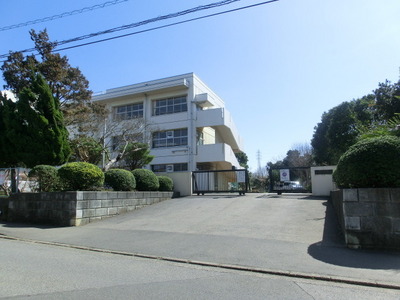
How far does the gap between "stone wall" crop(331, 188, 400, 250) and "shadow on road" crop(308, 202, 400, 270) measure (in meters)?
0.25

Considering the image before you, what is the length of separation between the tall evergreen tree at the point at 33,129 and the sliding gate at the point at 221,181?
25.5ft

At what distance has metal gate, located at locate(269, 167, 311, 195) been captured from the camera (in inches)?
659

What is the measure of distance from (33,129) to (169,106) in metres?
16.8

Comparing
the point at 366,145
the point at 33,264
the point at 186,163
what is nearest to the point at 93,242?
the point at 33,264

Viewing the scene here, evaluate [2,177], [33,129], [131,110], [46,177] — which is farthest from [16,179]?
[131,110]

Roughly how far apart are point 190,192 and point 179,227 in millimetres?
8165

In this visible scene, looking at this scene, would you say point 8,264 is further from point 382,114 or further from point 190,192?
point 382,114

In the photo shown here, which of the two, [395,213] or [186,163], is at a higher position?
[186,163]

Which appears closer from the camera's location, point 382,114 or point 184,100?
point 382,114

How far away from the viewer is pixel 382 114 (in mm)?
14625

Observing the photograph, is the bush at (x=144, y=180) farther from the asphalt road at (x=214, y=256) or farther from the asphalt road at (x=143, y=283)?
the asphalt road at (x=143, y=283)

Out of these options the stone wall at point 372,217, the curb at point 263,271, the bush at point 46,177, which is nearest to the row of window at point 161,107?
the bush at point 46,177

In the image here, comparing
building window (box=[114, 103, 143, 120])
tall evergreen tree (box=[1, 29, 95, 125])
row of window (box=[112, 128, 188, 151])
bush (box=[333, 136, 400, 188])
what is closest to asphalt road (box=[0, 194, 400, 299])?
bush (box=[333, 136, 400, 188])

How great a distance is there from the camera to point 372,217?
7.38 meters
